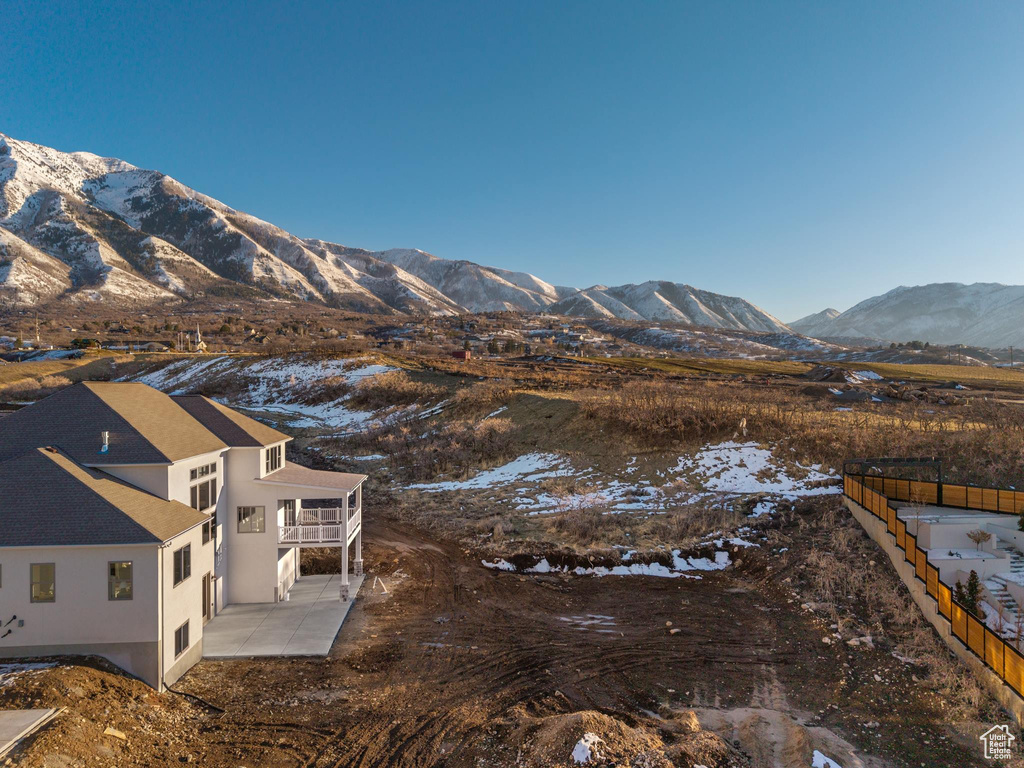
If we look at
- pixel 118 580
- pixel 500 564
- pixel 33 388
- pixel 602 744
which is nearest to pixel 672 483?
pixel 500 564

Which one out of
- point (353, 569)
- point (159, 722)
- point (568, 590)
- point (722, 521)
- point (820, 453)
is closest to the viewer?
point (159, 722)

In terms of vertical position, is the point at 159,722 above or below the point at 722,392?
below

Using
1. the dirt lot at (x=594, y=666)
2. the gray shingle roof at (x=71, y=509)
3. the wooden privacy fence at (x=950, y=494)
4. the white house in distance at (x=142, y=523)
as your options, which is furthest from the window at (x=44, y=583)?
the wooden privacy fence at (x=950, y=494)

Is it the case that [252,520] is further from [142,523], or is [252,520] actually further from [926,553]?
[926,553]

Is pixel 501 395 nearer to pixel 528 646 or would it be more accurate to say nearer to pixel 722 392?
pixel 722 392

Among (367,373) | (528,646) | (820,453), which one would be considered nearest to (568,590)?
(528,646)

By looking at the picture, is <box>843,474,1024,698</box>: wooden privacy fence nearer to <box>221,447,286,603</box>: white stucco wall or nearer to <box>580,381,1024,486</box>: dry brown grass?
<box>580,381,1024,486</box>: dry brown grass

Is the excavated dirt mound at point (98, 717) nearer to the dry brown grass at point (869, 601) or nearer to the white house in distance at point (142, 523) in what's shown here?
the white house in distance at point (142, 523)
